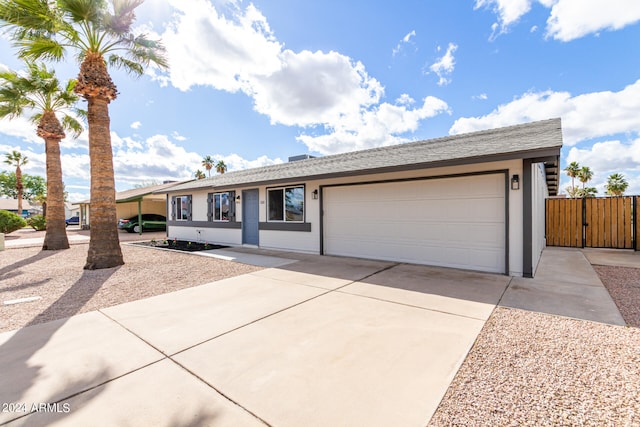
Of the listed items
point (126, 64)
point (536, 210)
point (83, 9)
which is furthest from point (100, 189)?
point (536, 210)

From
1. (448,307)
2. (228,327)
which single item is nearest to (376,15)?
(448,307)

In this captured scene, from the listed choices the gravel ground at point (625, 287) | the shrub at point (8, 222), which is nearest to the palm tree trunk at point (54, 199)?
the shrub at point (8, 222)

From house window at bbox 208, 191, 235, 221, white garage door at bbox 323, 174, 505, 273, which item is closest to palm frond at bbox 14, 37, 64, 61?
house window at bbox 208, 191, 235, 221

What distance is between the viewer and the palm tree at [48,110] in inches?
372

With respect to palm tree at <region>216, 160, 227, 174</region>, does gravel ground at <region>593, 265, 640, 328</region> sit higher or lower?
lower

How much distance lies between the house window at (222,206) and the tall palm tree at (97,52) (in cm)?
464

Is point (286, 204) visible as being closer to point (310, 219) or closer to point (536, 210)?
point (310, 219)

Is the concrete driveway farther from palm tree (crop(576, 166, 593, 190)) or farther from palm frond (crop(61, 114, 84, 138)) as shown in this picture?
palm tree (crop(576, 166, 593, 190))

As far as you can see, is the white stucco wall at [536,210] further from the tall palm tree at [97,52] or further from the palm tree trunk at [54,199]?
the palm tree trunk at [54,199]

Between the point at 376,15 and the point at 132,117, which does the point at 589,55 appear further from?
the point at 132,117

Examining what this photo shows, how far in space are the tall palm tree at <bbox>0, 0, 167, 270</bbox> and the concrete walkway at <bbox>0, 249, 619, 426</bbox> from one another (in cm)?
411

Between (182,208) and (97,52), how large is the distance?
27.8 feet

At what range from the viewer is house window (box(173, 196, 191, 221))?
14.2 m

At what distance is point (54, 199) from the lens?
1064 centimetres
